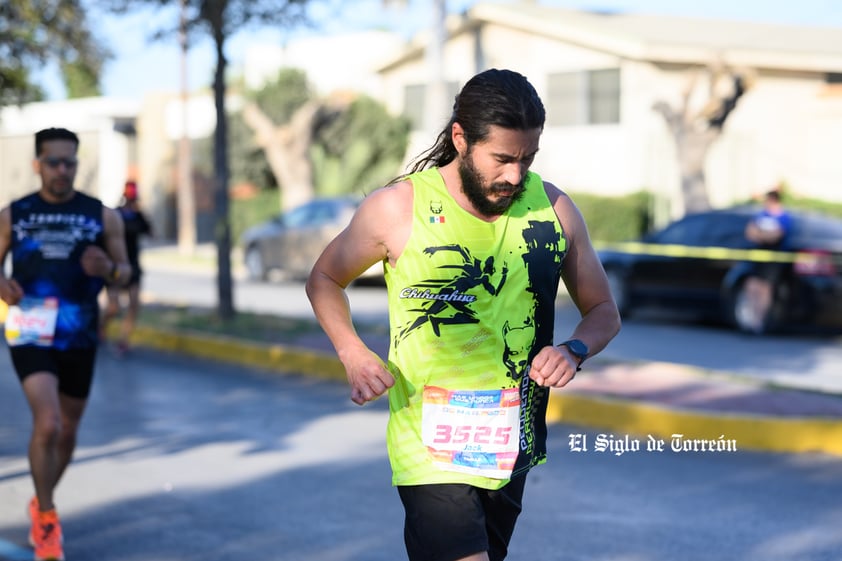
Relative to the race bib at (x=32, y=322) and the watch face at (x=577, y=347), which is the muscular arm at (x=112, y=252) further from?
the watch face at (x=577, y=347)

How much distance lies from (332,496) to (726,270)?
928 centimetres

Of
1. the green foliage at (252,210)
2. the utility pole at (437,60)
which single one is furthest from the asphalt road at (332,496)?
the green foliage at (252,210)

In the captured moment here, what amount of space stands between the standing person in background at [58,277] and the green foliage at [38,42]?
933 cm

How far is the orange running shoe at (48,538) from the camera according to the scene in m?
5.69

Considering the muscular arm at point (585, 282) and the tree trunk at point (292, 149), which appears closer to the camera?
the muscular arm at point (585, 282)

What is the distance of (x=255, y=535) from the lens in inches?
246

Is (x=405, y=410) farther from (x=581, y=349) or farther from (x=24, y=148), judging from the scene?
(x=24, y=148)

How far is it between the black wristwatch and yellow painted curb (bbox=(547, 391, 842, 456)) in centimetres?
510

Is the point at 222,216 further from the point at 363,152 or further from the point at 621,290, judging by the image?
the point at 363,152

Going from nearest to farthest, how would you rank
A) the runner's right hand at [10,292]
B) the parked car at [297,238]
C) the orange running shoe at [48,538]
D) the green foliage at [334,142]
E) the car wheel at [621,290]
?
the orange running shoe at [48,538], the runner's right hand at [10,292], the car wheel at [621,290], the parked car at [297,238], the green foliage at [334,142]

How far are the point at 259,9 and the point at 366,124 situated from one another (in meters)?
18.8

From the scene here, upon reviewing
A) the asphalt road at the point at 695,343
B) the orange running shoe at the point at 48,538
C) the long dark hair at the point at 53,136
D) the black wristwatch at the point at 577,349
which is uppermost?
the long dark hair at the point at 53,136

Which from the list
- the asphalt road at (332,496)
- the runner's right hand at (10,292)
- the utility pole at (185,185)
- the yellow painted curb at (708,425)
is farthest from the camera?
the utility pole at (185,185)

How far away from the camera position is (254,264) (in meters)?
23.9
